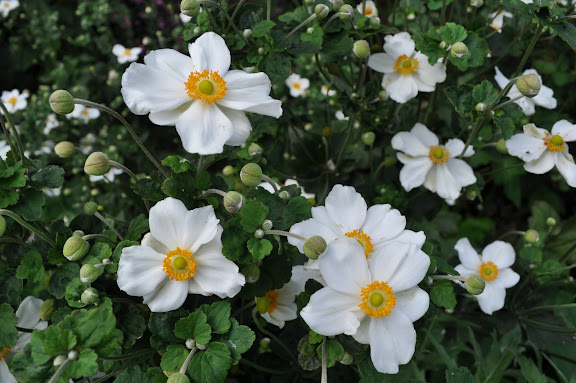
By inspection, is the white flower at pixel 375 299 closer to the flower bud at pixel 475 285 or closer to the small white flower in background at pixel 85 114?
the flower bud at pixel 475 285

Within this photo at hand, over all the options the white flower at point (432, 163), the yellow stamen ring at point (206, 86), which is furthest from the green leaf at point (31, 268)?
the white flower at point (432, 163)

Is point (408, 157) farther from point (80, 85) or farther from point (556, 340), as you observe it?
point (80, 85)

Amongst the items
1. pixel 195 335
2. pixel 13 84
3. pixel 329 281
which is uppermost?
pixel 329 281

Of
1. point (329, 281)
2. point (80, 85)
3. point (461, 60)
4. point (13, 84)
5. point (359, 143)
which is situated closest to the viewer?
point (329, 281)

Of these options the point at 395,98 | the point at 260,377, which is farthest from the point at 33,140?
the point at 395,98

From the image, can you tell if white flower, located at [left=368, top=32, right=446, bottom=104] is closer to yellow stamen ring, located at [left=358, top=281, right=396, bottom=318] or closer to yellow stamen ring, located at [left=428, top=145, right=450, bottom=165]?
yellow stamen ring, located at [left=428, top=145, right=450, bottom=165]

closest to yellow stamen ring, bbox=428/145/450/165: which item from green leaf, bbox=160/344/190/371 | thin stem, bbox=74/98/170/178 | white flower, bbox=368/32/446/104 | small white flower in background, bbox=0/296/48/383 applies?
white flower, bbox=368/32/446/104
